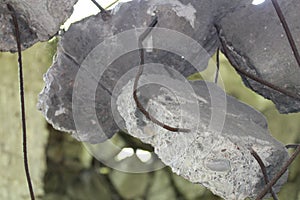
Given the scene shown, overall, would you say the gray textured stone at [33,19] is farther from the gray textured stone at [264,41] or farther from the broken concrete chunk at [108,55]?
the gray textured stone at [264,41]

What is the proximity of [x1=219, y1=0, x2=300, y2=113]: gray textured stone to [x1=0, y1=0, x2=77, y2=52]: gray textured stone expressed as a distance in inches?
6.1

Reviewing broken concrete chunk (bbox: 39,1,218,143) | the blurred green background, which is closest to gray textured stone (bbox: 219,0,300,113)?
broken concrete chunk (bbox: 39,1,218,143)

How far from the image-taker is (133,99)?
1.78ft

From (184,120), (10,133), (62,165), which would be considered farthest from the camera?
(62,165)

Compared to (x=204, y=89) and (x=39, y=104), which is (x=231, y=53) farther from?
(x=39, y=104)

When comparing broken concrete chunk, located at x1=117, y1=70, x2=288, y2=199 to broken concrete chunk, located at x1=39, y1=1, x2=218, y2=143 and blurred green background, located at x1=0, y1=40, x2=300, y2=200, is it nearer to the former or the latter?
broken concrete chunk, located at x1=39, y1=1, x2=218, y2=143

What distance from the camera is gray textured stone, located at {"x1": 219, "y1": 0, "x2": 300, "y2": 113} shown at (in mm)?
538

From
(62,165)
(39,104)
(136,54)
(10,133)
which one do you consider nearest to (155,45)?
(136,54)

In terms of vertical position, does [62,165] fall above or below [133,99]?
below

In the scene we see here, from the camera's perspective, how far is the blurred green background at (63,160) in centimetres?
152

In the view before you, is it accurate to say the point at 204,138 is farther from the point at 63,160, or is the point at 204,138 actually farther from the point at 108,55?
the point at 63,160

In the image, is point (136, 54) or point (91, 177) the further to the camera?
point (91, 177)

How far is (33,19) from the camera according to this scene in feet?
1.78

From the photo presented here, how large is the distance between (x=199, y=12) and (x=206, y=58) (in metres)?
0.05
